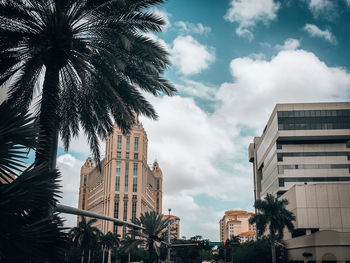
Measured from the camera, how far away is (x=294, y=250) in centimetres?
6756

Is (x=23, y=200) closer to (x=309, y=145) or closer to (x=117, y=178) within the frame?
(x=309, y=145)

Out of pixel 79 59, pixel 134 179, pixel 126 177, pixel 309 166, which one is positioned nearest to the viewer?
pixel 79 59

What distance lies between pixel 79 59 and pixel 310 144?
8387cm

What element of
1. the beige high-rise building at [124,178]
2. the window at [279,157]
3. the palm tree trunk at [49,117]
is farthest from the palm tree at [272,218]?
the beige high-rise building at [124,178]

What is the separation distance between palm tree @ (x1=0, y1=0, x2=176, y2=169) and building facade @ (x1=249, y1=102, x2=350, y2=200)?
248 ft

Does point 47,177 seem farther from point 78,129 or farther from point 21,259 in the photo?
point 78,129

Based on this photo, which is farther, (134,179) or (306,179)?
(134,179)

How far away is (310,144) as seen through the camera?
89500mm

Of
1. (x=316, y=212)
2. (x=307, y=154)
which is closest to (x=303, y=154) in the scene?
(x=307, y=154)

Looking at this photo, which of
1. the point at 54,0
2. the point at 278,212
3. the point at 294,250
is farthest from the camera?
the point at 294,250

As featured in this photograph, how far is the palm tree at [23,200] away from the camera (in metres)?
7.14

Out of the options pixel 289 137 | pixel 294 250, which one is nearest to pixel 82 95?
pixel 294 250

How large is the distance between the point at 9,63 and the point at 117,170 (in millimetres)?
133375

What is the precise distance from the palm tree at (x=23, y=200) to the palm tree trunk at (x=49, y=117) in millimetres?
3732
